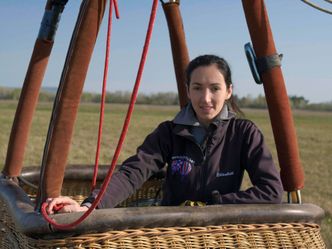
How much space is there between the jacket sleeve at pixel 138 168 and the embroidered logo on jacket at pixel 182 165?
0.23 ft

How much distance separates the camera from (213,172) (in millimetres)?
2244

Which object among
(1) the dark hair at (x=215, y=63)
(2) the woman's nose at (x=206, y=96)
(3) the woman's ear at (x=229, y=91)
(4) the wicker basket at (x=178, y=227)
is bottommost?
(4) the wicker basket at (x=178, y=227)

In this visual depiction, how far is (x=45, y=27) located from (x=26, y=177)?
1061 mm

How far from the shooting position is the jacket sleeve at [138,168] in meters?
2.05

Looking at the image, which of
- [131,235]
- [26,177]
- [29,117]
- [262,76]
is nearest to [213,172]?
[262,76]

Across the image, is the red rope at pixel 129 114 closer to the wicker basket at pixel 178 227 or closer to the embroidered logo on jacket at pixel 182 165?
the wicker basket at pixel 178 227

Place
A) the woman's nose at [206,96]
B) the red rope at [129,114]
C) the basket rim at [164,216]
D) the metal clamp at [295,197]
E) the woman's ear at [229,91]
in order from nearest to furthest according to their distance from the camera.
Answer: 1. the red rope at [129,114]
2. the basket rim at [164,216]
3. the metal clamp at [295,197]
4. the woman's nose at [206,96]
5. the woman's ear at [229,91]

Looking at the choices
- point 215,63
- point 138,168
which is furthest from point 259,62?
point 138,168

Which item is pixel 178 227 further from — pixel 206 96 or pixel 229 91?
pixel 229 91

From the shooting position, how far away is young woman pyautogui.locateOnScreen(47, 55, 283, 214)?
2.22m

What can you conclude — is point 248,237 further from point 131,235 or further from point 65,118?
point 65,118

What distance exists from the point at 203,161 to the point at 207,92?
0.94ft

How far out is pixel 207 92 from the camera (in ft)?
7.49

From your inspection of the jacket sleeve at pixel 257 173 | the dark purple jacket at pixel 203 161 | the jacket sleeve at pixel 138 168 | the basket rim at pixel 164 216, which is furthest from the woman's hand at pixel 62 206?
the jacket sleeve at pixel 257 173
